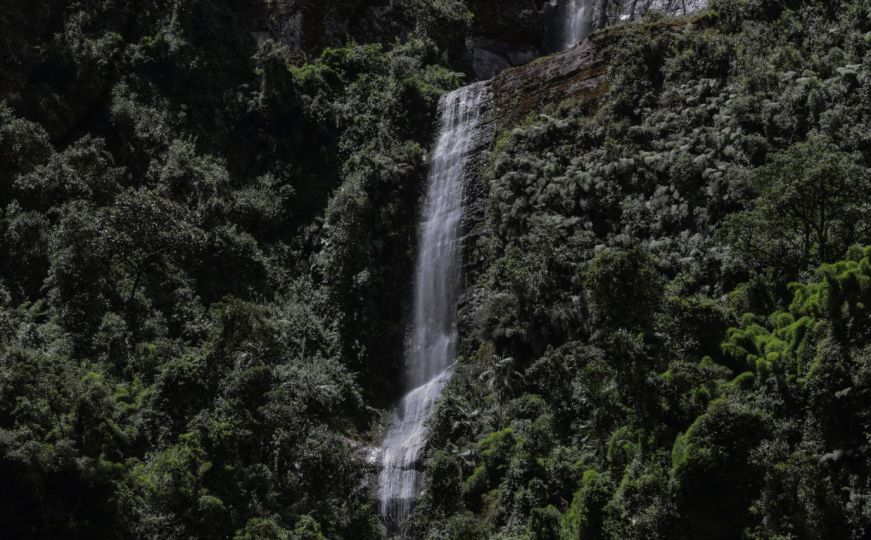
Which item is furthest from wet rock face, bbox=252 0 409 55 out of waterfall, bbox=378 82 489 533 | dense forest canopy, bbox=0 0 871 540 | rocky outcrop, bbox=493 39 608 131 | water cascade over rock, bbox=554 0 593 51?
rocky outcrop, bbox=493 39 608 131

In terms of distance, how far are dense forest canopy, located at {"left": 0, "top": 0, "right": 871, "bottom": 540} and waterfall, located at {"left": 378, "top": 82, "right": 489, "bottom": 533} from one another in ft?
2.30

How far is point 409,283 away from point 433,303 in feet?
4.99

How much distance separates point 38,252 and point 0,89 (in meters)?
8.84

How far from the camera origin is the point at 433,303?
33531 millimetres

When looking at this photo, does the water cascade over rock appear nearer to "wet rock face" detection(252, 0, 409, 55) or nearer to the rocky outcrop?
"wet rock face" detection(252, 0, 409, 55)

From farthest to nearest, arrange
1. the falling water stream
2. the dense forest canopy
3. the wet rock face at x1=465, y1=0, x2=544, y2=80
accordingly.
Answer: the wet rock face at x1=465, y1=0, x2=544, y2=80 < the falling water stream < the dense forest canopy

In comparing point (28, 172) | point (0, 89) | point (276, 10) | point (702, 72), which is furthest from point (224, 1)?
point (702, 72)

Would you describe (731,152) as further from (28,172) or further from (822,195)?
(28,172)

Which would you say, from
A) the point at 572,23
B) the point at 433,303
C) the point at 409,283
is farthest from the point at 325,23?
the point at 433,303

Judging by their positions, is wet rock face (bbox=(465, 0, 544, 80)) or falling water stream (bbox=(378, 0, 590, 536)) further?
wet rock face (bbox=(465, 0, 544, 80))

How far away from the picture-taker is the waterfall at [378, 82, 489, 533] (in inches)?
1129

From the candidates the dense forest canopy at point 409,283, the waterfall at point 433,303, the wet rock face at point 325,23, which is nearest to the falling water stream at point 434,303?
the waterfall at point 433,303

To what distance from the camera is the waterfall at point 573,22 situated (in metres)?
46.9

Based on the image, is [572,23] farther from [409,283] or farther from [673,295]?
[673,295]
